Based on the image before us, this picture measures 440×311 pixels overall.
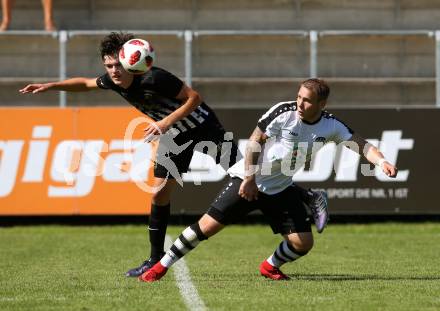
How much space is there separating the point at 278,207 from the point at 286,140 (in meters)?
0.61

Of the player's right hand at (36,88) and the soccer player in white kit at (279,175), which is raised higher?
the player's right hand at (36,88)

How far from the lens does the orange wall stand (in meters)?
16.3

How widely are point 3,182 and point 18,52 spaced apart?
3740 mm

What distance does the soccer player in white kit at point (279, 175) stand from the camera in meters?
8.32

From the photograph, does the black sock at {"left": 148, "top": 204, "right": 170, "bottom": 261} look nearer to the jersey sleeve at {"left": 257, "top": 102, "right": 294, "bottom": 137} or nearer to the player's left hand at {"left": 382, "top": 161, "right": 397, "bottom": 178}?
the jersey sleeve at {"left": 257, "top": 102, "right": 294, "bottom": 137}

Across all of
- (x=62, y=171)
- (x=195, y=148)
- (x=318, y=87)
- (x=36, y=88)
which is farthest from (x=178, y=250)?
Result: (x=62, y=171)

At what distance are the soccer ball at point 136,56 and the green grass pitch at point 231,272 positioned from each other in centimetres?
192

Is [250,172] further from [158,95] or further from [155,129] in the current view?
[158,95]

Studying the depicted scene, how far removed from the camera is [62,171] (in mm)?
16281

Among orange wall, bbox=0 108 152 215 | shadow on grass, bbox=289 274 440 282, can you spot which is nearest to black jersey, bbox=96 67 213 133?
shadow on grass, bbox=289 274 440 282

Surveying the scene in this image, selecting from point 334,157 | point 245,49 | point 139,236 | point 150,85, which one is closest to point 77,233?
point 139,236

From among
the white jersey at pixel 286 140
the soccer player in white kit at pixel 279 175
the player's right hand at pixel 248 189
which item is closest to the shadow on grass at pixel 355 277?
the soccer player in white kit at pixel 279 175

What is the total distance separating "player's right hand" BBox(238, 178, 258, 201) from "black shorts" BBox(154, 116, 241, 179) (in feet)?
3.21

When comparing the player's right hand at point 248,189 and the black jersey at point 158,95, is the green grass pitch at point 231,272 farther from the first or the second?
the black jersey at point 158,95
